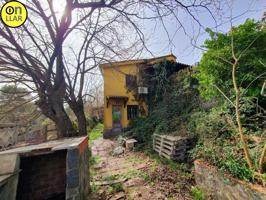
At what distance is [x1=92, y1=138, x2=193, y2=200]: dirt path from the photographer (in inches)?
147

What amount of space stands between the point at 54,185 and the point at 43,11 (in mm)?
4543

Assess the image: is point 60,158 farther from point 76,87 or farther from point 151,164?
point 76,87

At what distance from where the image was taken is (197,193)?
12.1ft

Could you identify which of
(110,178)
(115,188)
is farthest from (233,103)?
(110,178)

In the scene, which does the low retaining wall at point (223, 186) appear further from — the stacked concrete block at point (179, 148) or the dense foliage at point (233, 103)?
the stacked concrete block at point (179, 148)

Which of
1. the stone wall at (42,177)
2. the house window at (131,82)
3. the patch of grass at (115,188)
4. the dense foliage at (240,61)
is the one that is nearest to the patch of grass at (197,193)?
the patch of grass at (115,188)

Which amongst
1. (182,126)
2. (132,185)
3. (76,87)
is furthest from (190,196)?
(76,87)

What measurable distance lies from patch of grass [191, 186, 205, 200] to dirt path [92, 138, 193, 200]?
112 millimetres

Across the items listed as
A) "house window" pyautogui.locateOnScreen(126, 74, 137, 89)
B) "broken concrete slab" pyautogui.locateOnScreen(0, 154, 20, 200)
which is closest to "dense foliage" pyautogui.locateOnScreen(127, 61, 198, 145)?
"house window" pyautogui.locateOnScreen(126, 74, 137, 89)

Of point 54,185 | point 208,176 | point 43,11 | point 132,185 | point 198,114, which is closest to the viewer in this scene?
point 208,176

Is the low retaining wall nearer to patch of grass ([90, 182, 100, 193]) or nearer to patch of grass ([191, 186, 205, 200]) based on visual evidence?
patch of grass ([191, 186, 205, 200])

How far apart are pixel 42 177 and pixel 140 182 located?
7.64 ft

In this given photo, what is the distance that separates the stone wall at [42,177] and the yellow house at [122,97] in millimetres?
8840

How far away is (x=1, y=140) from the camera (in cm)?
803
